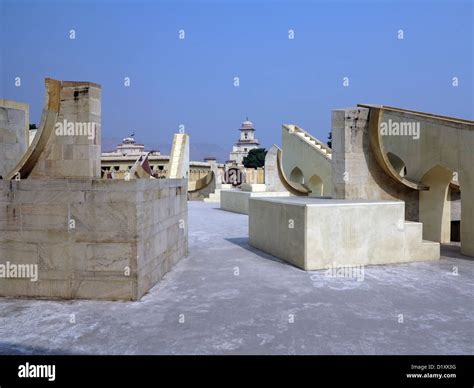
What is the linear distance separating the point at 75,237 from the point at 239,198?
1295 centimetres

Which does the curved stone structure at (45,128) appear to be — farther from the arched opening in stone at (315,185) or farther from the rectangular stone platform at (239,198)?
the arched opening in stone at (315,185)

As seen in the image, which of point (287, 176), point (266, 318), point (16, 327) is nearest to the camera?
point (16, 327)

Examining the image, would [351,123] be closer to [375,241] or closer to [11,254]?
[375,241]

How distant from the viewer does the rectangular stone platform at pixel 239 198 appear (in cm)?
1728

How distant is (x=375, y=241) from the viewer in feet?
25.7

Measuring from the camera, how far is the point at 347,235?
7617 mm

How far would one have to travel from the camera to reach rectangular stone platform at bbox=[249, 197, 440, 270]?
7.40 m

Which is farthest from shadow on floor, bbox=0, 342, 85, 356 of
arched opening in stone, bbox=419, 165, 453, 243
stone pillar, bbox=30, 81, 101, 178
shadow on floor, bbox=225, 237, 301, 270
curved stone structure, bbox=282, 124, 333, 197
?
curved stone structure, bbox=282, 124, 333, 197

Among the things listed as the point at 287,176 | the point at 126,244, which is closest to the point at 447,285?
the point at 126,244

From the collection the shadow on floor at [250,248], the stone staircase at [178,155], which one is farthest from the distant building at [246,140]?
the shadow on floor at [250,248]

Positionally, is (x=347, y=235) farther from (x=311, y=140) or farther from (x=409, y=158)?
(x=311, y=140)

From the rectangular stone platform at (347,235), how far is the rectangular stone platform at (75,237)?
9.98ft
